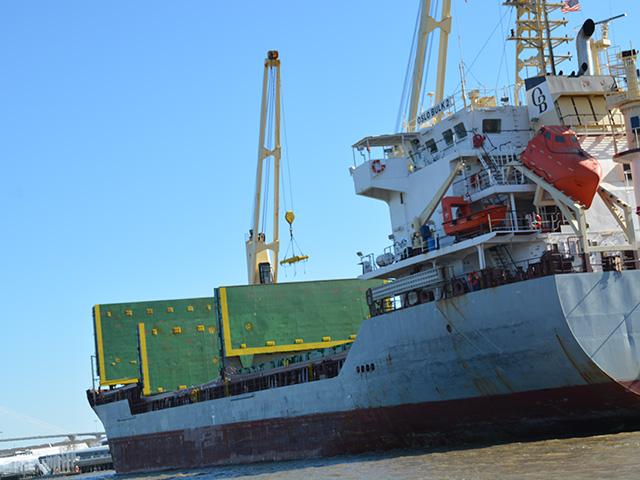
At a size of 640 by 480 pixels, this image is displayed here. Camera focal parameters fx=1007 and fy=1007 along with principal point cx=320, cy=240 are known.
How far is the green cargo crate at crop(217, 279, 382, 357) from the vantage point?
34000 mm

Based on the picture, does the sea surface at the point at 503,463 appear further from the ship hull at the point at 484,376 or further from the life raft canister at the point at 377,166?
the life raft canister at the point at 377,166

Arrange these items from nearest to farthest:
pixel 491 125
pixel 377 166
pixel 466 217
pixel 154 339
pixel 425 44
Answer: pixel 466 217, pixel 491 125, pixel 377 166, pixel 425 44, pixel 154 339

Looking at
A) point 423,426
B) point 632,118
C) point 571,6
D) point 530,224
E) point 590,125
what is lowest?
point 423,426

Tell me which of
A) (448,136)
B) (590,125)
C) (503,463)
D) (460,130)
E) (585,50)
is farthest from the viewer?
(448,136)

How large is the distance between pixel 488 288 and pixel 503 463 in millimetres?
4340

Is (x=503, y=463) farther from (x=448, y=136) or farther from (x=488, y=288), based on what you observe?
(x=448, y=136)

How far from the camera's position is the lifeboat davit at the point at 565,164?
864 inches

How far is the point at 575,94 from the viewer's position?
24.5 m

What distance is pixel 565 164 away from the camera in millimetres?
22078

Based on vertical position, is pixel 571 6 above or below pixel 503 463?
above

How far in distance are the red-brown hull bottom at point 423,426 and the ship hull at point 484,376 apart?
0.03 meters

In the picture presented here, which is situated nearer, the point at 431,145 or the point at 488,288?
the point at 488,288

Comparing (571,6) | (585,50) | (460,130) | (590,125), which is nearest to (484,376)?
(590,125)

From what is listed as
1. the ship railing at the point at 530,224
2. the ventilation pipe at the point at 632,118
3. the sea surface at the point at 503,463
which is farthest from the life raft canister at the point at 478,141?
the sea surface at the point at 503,463
